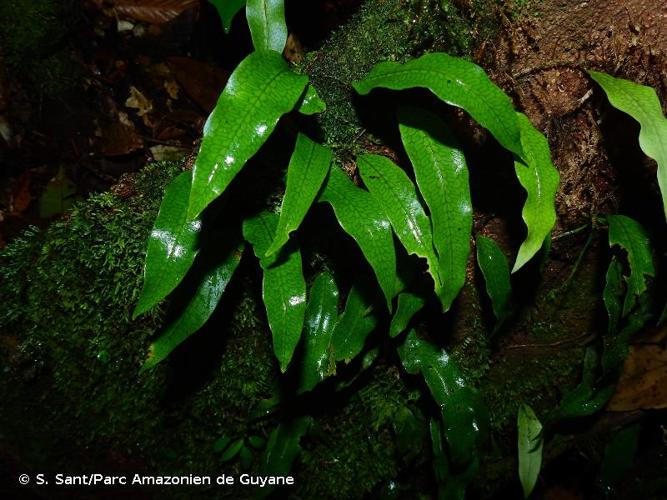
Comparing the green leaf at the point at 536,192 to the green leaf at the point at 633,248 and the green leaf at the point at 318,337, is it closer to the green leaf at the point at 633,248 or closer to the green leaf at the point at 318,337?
the green leaf at the point at 633,248

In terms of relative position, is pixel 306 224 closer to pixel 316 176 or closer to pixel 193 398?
pixel 316 176

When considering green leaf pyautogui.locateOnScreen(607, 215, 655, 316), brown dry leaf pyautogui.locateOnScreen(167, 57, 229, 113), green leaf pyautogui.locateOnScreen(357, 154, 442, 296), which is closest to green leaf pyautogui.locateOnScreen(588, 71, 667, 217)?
green leaf pyautogui.locateOnScreen(607, 215, 655, 316)

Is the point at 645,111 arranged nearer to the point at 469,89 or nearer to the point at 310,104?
the point at 469,89

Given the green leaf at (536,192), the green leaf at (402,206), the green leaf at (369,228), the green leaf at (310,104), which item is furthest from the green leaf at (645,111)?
the green leaf at (310,104)

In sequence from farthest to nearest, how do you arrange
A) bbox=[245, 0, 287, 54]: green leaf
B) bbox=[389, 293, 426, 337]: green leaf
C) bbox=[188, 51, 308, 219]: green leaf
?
bbox=[389, 293, 426, 337]: green leaf, bbox=[245, 0, 287, 54]: green leaf, bbox=[188, 51, 308, 219]: green leaf

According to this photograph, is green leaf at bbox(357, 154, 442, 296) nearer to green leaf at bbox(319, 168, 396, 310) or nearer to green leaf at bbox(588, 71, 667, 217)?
green leaf at bbox(319, 168, 396, 310)

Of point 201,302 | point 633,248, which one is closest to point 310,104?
point 201,302
